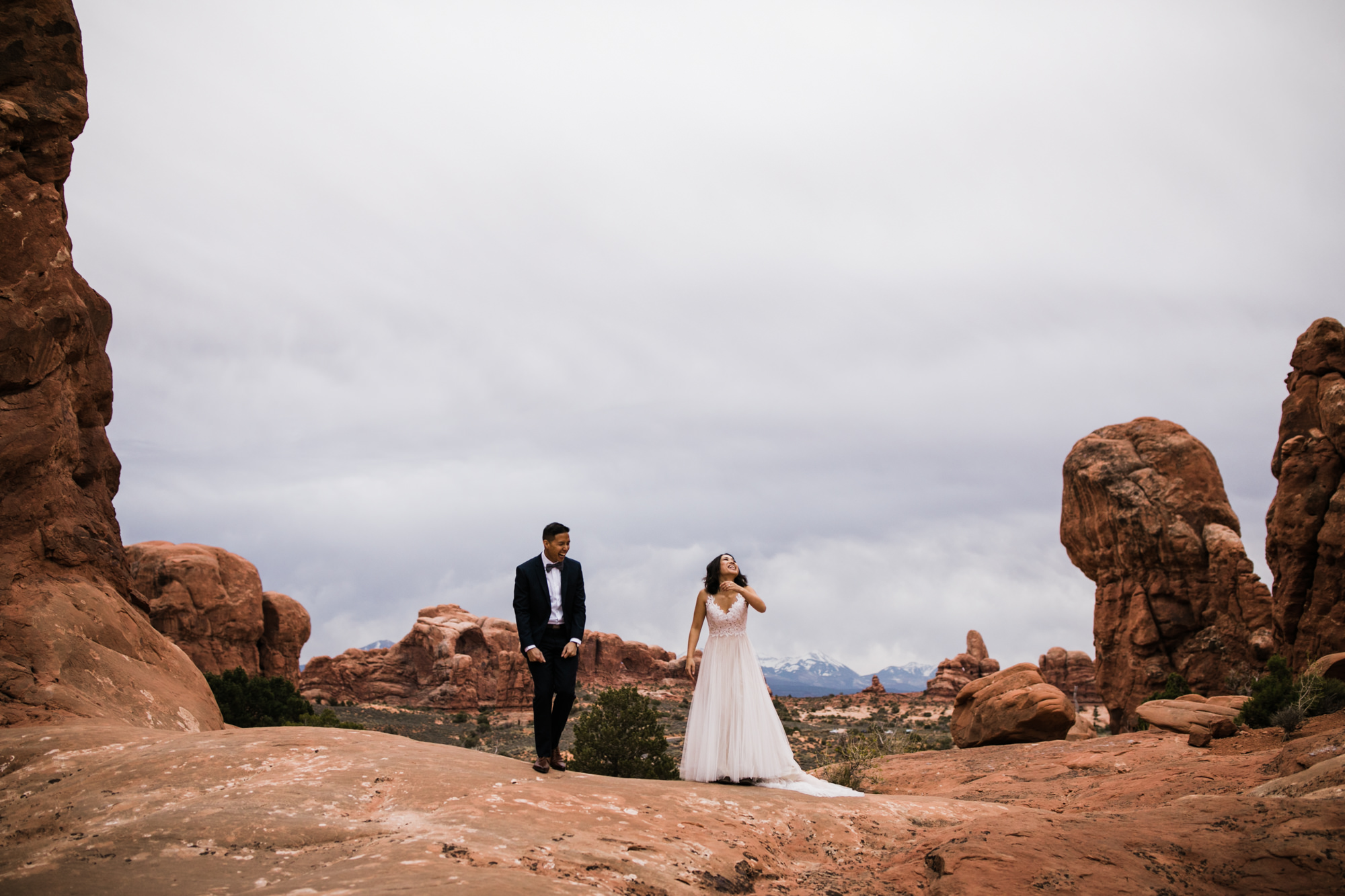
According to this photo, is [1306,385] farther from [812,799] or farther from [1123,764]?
[812,799]

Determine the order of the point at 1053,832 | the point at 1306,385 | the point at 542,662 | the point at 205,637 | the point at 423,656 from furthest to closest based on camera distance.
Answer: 1. the point at 423,656
2. the point at 205,637
3. the point at 1306,385
4. the point at 542,662
5. the point at 1053,832

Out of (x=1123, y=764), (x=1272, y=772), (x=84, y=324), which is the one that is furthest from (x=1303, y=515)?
(x=84, y=324)

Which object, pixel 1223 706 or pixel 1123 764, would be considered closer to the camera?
pixel 1123 764

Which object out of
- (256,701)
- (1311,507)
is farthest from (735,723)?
(256,701)

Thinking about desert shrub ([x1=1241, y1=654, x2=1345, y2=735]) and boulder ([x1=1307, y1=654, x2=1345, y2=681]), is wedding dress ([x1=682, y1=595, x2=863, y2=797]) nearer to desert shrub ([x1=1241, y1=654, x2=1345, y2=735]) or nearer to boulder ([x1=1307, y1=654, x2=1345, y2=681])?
desert shrub ([x1=1241, y1=654, x2=1345, y2=735])

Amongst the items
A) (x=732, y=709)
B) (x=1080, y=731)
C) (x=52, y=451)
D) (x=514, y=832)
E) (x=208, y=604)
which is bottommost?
(x=1080, y=731)

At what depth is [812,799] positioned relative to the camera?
28.8 ft

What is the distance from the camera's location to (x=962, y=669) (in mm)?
72688

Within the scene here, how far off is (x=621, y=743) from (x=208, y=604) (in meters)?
20.2

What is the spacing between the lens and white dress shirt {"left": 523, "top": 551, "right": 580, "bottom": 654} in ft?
Answer: 27.5

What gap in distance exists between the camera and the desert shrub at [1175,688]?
25.2 meters

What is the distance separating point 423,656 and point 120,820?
50.9 m

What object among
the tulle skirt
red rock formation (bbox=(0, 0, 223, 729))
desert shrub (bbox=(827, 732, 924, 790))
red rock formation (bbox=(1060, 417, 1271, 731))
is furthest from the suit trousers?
red rock formation (bbox=(1060, 417, 1271, 731))

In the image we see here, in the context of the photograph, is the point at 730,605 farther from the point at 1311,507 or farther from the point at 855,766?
the point at 1311,507
